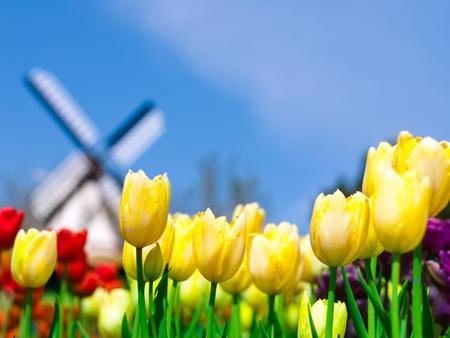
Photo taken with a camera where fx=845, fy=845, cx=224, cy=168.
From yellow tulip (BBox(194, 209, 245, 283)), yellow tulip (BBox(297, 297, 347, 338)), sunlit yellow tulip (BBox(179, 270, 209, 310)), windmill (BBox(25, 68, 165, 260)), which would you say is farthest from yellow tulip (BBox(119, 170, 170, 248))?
windmill (BBox(25, 68, 165, 260))

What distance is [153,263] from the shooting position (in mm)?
1917

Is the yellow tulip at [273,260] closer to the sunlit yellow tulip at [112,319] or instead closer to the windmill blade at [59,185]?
the sunlit yellow tulip at [112,319]

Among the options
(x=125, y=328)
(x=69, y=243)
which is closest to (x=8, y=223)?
(x=69, y=243)

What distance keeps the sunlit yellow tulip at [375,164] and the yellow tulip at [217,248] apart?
0.30 metres

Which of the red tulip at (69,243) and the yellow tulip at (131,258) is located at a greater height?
the red tulip at (69,243)

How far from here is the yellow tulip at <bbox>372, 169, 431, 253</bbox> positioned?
1.38 metres

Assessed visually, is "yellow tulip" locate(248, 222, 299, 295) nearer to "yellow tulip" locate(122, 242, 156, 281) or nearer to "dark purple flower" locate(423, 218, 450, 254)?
"yellow tulip" locate(122, 242, 156, 281)

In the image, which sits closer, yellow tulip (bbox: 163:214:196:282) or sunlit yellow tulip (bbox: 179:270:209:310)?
yellow tulip (bbox: 163:214:196:282)

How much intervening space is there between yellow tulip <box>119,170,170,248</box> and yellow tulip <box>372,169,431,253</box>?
0.51 meters

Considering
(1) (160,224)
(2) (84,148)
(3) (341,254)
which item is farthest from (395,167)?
(2) (84,148)

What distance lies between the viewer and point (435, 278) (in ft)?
7.00

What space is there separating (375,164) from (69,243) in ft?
5.19

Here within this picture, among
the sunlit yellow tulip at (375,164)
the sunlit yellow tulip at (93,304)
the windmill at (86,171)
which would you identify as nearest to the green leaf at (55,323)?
the sunlit yellow tulip at (375,164)

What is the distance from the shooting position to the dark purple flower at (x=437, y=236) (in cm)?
235
